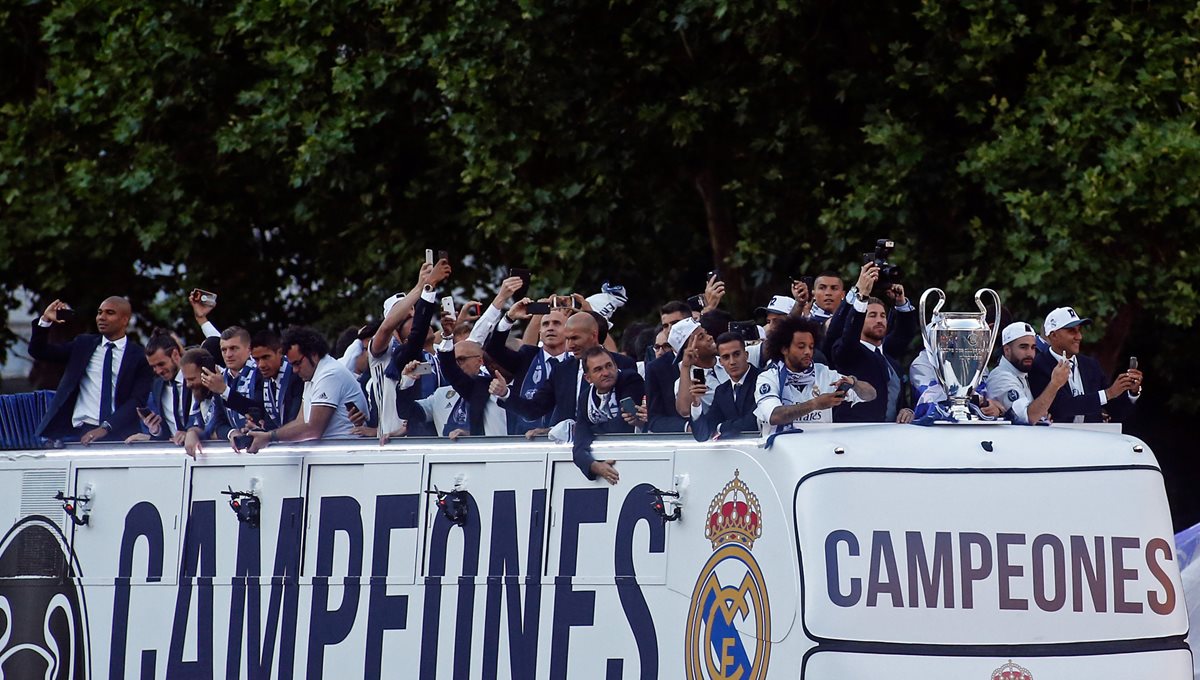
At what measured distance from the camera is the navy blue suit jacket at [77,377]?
14656 mm

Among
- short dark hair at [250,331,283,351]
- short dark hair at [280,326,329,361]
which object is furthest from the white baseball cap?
short dark hair at [250,331,283,351]

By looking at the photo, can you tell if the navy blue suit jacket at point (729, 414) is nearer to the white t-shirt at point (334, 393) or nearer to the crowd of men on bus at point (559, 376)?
the crowd of men on bus at point (559, 376)

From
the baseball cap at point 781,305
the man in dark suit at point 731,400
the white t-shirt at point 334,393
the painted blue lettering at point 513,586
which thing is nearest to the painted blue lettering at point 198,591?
the white t-shirt at point 334,393

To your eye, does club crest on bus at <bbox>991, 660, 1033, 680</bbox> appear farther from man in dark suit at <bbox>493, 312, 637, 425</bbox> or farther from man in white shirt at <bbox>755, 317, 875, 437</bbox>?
man in dark suit at <bbox>493, 312, 637, 425</bbox>

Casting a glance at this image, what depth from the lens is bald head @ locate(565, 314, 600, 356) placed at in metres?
12.1

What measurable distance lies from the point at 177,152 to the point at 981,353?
13.8m

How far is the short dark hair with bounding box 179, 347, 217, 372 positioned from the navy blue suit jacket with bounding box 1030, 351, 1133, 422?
5.27 metres

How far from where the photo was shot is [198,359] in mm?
14000

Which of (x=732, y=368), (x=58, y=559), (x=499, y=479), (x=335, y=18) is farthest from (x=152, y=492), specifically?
(x=335, y=18)

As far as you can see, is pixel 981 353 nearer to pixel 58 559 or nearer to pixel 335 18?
pixel 58 559

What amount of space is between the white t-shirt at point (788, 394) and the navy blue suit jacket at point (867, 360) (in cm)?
33

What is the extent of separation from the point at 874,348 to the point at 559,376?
1840 mm

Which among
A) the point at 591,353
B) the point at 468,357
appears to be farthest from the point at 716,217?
the point at 591,353

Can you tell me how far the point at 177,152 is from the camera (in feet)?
73.7
